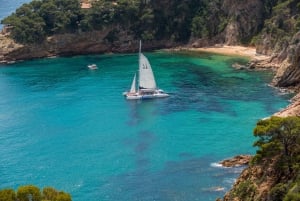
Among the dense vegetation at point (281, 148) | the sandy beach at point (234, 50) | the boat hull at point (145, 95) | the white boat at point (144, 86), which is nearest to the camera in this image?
the dense vegetation at point (281, 148)

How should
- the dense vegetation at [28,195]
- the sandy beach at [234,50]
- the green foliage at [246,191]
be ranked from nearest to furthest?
the dense vegetation at [28,195], the green foliage at [246,191], the sandy beach at [234,50]

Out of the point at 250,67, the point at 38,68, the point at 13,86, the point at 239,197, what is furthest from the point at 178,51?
the point at 239,197

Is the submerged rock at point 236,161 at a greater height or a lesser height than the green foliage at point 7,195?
lesser

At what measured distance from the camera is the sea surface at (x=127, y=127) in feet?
221

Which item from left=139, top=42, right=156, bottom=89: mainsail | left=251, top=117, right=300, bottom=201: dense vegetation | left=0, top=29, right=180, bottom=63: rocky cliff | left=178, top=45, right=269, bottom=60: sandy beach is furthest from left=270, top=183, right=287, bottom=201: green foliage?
left=0, top=29, right=180, bottom=63: rocky cliff

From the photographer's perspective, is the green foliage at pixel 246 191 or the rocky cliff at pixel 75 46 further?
the rocky cliff at pixel 75 46

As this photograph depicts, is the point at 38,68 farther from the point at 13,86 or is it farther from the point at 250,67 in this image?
the point at 250,67

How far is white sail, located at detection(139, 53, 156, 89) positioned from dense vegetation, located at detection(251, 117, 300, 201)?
5191cm

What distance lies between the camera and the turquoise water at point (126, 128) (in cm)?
6731

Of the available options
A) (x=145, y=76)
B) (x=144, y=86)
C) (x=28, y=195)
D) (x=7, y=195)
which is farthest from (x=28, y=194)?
(x=145, y=76)

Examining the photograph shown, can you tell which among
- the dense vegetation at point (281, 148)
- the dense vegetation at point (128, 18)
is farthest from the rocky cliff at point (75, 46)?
the dense vegetation at point (281, 148)

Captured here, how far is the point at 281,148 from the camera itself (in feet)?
163

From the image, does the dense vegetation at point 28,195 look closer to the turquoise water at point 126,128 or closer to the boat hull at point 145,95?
the turquoise water at point 126,128

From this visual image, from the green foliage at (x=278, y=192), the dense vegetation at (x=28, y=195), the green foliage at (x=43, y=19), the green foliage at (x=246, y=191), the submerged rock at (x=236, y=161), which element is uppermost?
the green foliage at (x=43, y=19)
